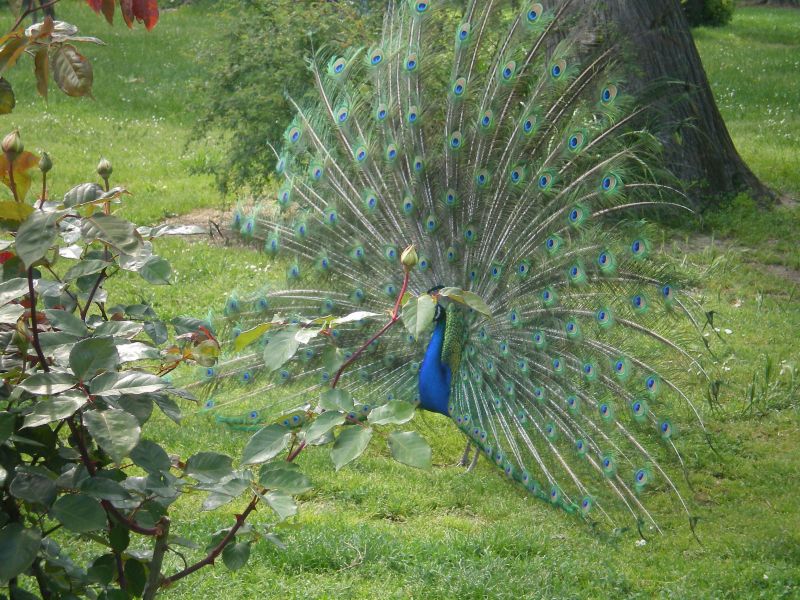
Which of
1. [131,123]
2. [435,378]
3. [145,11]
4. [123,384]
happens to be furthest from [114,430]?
[131,123]

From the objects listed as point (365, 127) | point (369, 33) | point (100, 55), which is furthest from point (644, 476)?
point (100, 55)

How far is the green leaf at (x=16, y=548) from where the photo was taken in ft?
5.15

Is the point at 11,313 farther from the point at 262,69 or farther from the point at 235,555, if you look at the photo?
the point at 262,69

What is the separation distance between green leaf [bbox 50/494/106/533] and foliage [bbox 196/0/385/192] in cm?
666

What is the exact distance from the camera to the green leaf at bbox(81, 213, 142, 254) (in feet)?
5.17

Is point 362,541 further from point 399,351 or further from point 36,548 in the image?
point 36,548

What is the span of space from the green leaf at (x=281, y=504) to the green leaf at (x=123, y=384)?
0.30m

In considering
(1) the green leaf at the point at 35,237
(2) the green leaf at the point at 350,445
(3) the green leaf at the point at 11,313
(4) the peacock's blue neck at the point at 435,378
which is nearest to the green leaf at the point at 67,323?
(3) the green leaf at the point at 11,313

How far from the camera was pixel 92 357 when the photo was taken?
162 centimetres

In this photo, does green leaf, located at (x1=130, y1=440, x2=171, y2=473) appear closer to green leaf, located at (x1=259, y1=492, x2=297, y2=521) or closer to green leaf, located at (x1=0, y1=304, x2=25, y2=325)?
green leaf, located at (x1=259, y1=492, x2=297, y2=521)

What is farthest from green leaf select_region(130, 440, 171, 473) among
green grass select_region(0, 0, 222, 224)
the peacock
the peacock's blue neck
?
green grass select_region(0, 0, 222, 224)

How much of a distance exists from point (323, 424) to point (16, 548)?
54 cm

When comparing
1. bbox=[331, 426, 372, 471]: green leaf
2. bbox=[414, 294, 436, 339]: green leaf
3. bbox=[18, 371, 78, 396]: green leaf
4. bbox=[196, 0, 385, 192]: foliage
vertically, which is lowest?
bbox=[196, 0, 385, 192]: foliage

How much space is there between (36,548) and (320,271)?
4.11m
